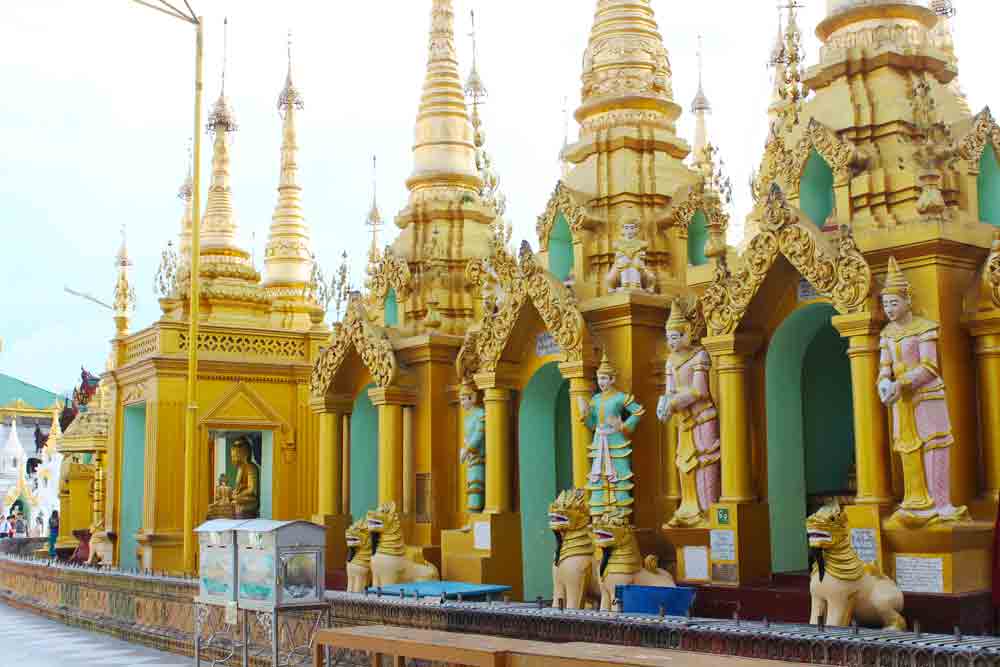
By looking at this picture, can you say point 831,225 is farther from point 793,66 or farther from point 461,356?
point 793,66

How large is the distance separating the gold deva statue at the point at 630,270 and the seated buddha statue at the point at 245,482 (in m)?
9.82

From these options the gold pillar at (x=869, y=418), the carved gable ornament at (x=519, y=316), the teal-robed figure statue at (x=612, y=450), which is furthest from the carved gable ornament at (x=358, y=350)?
the gold pillar at (x=869, y=418)

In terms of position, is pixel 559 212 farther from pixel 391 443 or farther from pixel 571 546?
pixel 571 546

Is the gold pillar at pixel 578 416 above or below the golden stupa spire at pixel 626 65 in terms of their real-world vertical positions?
below

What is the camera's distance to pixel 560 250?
611 inches

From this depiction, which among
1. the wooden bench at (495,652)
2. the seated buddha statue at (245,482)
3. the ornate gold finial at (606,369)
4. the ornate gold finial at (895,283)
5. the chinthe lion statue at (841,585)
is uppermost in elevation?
the ornate gold finial at (895,283)

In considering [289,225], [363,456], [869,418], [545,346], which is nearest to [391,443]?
[363,456]

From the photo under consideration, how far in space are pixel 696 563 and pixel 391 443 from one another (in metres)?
5.31

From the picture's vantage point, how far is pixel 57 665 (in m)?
13.2

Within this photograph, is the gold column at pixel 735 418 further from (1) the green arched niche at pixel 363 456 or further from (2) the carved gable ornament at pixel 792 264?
(1) the green arched niche at pixel 363 456

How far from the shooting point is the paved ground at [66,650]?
1330 centimetres

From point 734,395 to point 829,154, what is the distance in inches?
103

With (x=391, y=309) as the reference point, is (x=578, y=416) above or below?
below

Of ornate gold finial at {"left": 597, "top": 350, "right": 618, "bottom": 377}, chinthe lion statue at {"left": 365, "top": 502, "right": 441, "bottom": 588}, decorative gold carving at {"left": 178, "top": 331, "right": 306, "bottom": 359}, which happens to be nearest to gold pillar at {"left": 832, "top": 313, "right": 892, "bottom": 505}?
ornate gold finial at {"left": 597, "top": 350, "right": 618, "bottom": 377}
